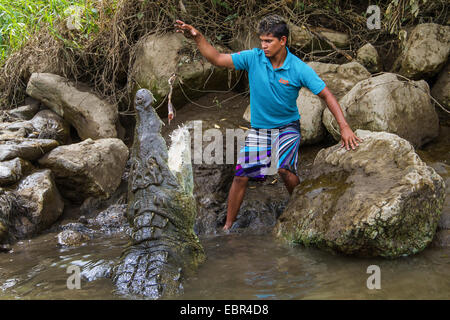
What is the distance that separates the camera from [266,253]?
3.86m

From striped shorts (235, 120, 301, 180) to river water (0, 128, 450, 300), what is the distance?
2.21 feet

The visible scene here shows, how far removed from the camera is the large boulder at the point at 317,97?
537 cm

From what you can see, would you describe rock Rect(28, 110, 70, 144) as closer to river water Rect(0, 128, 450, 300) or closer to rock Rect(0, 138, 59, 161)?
rock Rect(0, 138, 59, 161)

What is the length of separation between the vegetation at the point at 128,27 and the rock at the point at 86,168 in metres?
1.29

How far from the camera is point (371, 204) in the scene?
354cm

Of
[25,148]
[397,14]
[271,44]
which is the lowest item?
[25,148]

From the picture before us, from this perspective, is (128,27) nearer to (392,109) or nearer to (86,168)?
(86,168)

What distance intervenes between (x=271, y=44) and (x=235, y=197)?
1.52 metres

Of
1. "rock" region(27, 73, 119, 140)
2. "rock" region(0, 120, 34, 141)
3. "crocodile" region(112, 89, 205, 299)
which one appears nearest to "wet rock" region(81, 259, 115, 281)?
"crocodile" region(112, 89, 205, 299)

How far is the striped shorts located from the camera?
169 inches

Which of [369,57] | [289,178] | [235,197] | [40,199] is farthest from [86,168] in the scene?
[369,57]

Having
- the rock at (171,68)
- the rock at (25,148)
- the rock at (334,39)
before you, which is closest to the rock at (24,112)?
the rock at (25,148)

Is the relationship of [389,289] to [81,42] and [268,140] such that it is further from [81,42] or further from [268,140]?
[81,42]

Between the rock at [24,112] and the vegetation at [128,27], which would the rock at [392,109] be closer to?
the vegetation at [128,27]
